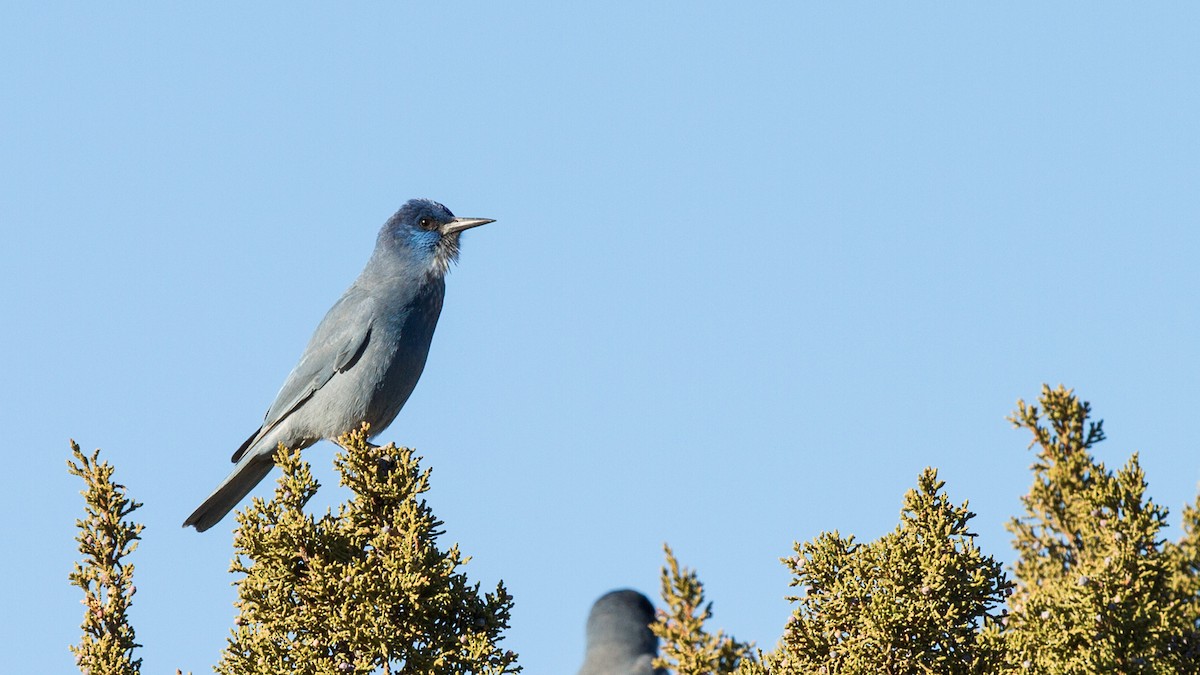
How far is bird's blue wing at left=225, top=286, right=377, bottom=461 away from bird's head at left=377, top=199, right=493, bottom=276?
1.53ft

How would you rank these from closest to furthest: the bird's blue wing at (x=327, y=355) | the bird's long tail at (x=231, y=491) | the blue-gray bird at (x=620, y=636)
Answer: the bird's long tail at (x=231, y=491) < the bird's blue wing at (x=327, y=355) < the blue-gray bird at (x=620, y=636)

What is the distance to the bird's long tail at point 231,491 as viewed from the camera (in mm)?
7055

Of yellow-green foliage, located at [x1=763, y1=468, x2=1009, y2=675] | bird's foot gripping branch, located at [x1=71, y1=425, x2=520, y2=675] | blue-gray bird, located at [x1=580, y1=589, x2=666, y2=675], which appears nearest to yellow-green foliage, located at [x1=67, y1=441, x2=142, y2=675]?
bird's foot gripping branch, located at [x1=71, y1=425, x2=520, y2=675]

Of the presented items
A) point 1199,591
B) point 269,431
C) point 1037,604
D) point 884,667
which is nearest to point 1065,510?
point 1199,591

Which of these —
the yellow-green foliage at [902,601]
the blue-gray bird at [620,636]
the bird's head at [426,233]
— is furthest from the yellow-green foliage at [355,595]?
the blue-gray bird at [620,636]

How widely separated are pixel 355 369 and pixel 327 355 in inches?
12.3

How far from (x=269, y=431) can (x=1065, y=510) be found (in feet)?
13.7

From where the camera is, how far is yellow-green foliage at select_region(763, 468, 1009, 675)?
3.85 meters

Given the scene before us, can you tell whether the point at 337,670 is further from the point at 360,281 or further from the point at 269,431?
the point at 360,281

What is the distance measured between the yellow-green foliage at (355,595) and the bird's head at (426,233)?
3.63 meters

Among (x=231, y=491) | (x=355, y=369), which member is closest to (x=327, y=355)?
(x=355, y=369)

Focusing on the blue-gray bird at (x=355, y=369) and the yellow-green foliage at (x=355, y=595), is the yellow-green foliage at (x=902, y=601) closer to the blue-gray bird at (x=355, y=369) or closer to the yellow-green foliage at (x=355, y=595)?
the yellow-green foliage at (x=355, y=595)

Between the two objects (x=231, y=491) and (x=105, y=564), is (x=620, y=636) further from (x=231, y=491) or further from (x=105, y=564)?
(x=105, y=564)

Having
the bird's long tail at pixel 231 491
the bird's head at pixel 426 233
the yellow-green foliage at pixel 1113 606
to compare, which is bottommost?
the yellow-green foliage at pixel 1113 606
